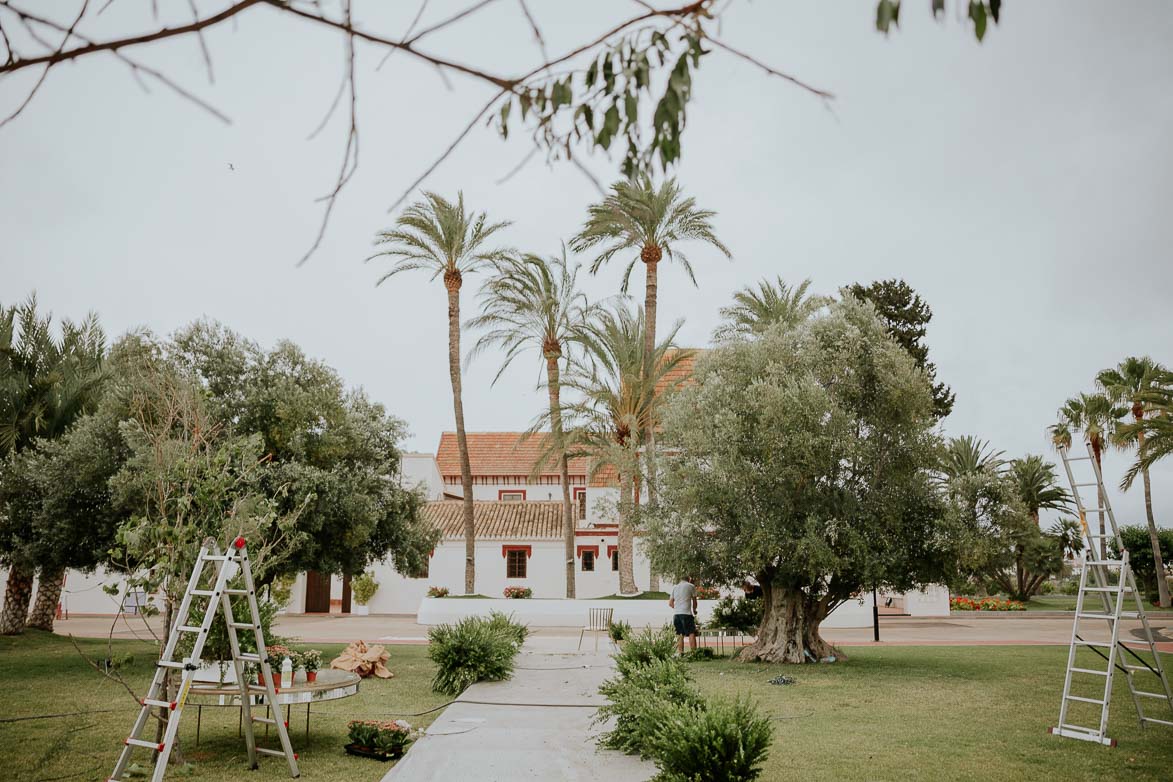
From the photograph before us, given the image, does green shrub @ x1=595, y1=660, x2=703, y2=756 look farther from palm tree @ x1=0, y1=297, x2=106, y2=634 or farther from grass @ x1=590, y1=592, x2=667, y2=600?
grass @ x1=590, y1=592, x2=667, y2=600

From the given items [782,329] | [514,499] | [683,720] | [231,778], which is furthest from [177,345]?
[514,499]

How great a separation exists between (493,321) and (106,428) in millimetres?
14061

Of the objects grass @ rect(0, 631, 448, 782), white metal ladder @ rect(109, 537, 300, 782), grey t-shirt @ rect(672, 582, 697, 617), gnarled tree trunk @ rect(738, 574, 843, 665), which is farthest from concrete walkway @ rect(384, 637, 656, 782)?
gnarled tree trunk @ rect(738, 574, 843, 665)

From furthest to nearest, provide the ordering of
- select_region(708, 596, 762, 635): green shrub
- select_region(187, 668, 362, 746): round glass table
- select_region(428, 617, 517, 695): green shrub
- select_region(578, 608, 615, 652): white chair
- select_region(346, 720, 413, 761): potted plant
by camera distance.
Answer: select_region(578, 608, 615, 652): white chair < select_region(708, 596, 762, 635): green shrub < select_region(428, 617, 517, 695): green shrub < select_region(346, 720, 413, 761): potted plant < select_region(187, 668, 362, 746): round glass table

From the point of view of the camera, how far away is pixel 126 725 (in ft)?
33.2

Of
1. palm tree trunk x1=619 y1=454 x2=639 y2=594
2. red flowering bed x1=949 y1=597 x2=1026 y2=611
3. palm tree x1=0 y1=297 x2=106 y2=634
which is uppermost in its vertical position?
palm tree x1=0 y1=297 x2=106 y2=634

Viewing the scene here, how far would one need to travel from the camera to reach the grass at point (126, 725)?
783cm

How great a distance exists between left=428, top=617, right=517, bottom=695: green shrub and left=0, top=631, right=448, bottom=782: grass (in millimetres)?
516

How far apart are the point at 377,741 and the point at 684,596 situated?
959 cm

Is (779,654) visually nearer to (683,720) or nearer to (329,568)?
(329,568)

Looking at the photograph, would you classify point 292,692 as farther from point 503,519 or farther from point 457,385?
point 503,519

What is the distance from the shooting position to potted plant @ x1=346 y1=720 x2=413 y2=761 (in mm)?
8516

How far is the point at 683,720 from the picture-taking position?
6215mm

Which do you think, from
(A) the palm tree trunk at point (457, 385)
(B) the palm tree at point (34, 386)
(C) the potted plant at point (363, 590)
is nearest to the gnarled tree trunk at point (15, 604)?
(B) the palm tree at point (34, 386)
